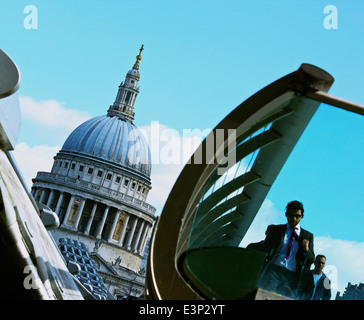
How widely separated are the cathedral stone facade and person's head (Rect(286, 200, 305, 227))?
68449 mm

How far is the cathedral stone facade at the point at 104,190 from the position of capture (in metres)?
75.1

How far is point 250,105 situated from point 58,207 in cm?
7390

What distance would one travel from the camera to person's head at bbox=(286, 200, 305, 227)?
301 cm

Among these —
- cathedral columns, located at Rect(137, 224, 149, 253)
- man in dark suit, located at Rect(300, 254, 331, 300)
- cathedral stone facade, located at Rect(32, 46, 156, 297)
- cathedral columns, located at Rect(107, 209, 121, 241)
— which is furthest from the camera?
cathedral columns, located at Rect(137, 224, 149, 253)

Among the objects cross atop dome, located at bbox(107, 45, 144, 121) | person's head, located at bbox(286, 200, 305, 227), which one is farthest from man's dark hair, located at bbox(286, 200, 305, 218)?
cross atop dome, located at bbox(107, 45, 144, 121)

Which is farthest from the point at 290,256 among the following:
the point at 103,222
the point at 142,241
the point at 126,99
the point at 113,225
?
the point at 126,99

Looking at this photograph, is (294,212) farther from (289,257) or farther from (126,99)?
(126,99)

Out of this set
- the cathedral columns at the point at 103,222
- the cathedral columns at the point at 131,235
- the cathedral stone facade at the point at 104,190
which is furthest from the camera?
the cathedral columns at the point at 131,235

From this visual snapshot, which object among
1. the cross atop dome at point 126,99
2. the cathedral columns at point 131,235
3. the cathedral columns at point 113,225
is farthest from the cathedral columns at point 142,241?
the cross atop dome at point 126,99

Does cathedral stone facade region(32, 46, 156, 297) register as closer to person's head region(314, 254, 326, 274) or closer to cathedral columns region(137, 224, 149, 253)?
cathedral columns region(137, 224, 149, 253)

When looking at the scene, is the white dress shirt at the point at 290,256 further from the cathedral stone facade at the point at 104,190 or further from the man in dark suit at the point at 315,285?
the cathedral stone facade at the point at 104,190

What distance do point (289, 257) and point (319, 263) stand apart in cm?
12

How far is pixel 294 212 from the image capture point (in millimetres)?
3037
